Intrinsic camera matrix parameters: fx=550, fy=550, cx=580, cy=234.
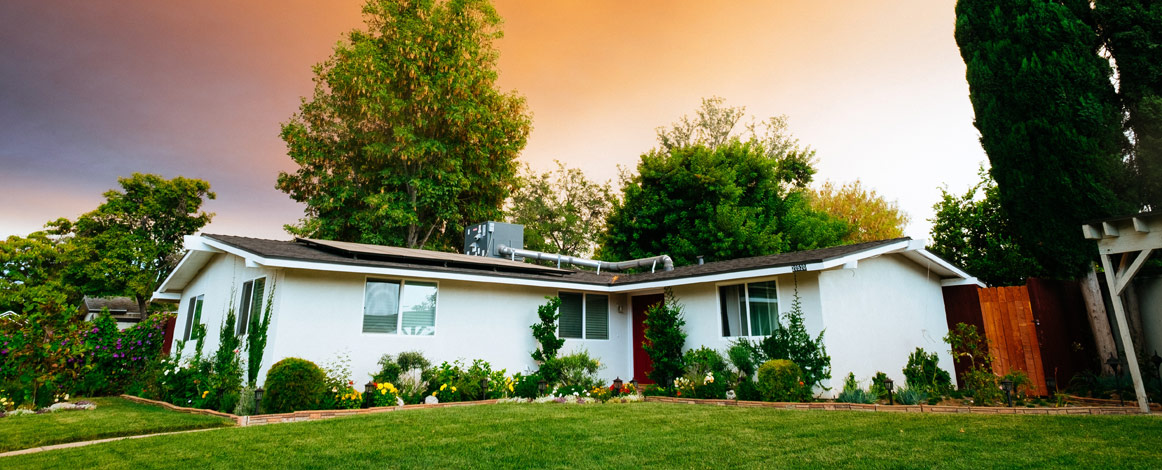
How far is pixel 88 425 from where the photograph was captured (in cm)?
770

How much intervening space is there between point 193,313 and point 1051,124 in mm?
20394

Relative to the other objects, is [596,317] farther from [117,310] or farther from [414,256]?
[117,310]

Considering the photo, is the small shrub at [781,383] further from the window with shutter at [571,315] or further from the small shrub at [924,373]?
the window with shutter at [571,315]

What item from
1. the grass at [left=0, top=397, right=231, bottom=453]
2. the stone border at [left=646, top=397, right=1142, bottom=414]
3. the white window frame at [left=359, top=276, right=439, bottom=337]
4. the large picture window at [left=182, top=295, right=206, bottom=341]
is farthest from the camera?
the large picture window at [left=182, top=295, right=206, bottom=341]

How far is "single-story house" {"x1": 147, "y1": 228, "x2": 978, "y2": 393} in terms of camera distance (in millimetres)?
10578

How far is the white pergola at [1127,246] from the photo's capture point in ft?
25.2

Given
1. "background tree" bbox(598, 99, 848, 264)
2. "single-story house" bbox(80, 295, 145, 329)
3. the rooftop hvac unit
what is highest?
"background tree" bbox(598, 99, 848, 264)

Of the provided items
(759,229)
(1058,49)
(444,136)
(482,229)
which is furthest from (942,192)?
(444,136)

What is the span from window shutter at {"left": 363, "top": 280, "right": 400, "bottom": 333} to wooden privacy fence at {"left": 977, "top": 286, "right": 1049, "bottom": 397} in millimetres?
12038

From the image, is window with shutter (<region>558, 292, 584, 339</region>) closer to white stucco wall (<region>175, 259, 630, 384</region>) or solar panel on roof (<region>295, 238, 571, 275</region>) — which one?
white stucco wall (<region>175, 259, 630, 384</region>)

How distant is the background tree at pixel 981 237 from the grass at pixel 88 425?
19.1m

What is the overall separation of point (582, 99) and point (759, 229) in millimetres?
10176

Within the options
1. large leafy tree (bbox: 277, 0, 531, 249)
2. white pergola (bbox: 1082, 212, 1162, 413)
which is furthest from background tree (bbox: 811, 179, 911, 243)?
white pergola (bbox: 1082, 212, 1162, 413)

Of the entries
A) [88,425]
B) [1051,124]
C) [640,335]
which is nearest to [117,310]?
[88,425]
